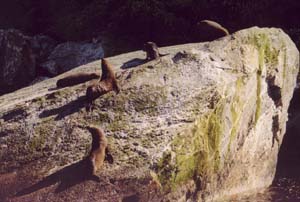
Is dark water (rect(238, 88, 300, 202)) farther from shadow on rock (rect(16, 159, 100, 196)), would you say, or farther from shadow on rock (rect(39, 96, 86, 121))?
shadow on rock (rect(39, 96, 86, 121))

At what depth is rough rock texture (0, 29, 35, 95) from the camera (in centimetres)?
1566

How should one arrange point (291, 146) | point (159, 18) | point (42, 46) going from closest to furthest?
point (291, 146), point (159, 18), point (42, 46)

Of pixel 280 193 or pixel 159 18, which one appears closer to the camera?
pixel 280 193

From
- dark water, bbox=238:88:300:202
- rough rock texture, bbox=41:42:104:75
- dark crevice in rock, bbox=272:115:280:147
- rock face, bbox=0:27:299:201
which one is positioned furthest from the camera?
rough rock texture, bbox=41:42:104:75

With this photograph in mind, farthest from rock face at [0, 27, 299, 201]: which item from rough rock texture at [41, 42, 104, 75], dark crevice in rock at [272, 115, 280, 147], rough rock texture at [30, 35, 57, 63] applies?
rough rock texture at [30, 35, 57, 63]

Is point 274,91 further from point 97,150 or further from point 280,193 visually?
point 97,150

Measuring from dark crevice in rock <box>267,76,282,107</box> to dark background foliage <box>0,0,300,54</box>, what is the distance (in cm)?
520

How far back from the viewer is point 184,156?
7.52 meters

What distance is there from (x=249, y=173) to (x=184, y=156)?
86.1 inches

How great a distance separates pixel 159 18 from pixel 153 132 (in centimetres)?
912

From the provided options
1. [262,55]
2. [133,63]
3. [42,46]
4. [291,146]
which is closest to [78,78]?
[133,63]

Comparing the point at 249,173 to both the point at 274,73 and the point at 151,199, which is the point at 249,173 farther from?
the point at 151,199

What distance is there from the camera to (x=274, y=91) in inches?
389

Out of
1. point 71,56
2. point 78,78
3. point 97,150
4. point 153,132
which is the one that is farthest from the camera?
point 71,56
